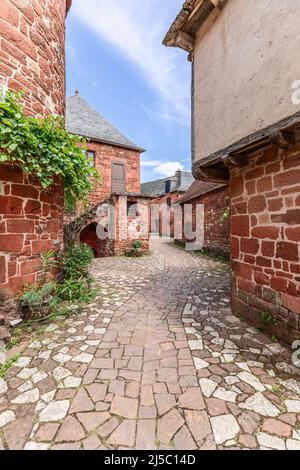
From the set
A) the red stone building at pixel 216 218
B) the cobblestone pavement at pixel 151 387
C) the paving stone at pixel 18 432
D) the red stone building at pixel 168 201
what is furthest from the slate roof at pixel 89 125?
the paving stone at pixel 18 432

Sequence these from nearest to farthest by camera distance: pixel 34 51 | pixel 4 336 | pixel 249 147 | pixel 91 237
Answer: pixel 4 336 → pixel 249 147 → pixel 34 51 → pixel 91 237

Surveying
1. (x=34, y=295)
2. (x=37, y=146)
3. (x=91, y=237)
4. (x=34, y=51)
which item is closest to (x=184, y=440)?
(x=34, y=295)

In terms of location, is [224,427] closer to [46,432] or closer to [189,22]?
[46,432]

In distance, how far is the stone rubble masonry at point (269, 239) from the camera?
2.72m

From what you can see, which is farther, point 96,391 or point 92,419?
point 96,391

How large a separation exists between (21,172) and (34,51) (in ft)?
6.95

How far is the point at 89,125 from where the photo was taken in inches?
529

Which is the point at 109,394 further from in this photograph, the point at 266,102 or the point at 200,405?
the point at 266,102

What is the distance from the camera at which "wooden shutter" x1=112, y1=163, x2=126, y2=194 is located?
13398 millimetres

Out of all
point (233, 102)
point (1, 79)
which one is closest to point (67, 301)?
point (1, 79)

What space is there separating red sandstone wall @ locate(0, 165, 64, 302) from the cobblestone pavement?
99 cm

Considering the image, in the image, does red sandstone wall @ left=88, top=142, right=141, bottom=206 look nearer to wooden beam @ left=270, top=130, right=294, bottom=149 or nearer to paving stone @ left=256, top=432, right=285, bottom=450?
wooden beam @ left=270, top=130, right=294, bottom=149

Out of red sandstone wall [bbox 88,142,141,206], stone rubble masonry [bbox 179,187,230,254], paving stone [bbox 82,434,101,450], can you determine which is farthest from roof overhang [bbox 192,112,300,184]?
red sandstone wall [bbox 88,142,141,206]

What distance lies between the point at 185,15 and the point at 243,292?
489 centimetres
